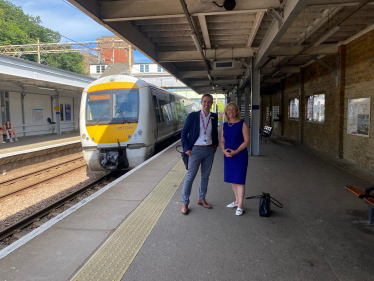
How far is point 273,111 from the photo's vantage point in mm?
19531

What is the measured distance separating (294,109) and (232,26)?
27.4 ft

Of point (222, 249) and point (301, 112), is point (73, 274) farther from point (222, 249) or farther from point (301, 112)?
point (301, 112)

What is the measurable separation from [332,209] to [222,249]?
2.28 metres

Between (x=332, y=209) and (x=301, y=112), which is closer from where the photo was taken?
(x=332, y=209)

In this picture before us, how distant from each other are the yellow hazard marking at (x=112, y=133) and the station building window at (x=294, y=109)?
9138 mm

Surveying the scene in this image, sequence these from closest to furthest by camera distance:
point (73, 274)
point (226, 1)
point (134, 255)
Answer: point (73, 274)
point (134, 255)
point (226, 1)

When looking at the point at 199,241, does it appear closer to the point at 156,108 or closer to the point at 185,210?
the point at 185,210

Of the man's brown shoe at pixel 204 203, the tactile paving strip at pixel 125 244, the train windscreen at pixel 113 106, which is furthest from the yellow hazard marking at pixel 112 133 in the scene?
the man's brown shoe at pixel 204 203

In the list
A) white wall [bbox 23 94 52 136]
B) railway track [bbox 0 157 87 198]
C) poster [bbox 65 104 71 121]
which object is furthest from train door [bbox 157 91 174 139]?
poster [bbox 65 104 71 121]

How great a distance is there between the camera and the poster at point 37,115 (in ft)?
63.0

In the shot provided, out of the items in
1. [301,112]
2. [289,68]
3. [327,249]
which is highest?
[289,68]

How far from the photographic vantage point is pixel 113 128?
28.4 ft

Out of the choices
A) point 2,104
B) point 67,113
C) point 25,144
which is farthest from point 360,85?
point 67,113

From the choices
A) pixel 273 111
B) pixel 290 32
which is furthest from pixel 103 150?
pixel 273 111
